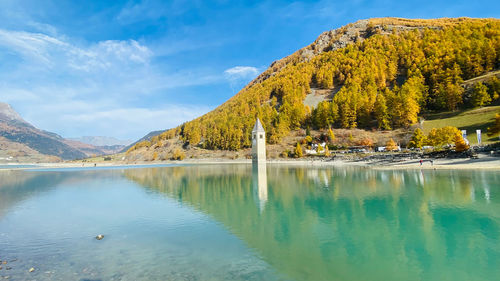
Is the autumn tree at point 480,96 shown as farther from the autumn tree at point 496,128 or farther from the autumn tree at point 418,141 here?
the autumn tree at point 496,128

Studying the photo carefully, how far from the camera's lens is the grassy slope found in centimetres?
4340

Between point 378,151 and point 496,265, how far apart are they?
50934 mm

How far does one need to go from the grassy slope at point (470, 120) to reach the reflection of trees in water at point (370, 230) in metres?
31.3

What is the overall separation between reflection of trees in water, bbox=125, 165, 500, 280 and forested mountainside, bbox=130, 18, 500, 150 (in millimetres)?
51028

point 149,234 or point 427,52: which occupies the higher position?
point 427,52

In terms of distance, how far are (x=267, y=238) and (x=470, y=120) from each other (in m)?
57.3

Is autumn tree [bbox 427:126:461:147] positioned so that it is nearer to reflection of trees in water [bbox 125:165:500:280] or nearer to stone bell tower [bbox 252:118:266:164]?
reflection of trees in water [bbox 125:165:500:280]

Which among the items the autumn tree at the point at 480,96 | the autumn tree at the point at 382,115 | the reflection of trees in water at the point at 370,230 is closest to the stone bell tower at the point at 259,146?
the autumn tree at the point at 382,115

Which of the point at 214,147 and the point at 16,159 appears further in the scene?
the point at 16,159

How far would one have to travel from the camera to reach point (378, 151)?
5391cm

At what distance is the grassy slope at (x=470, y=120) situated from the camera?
43403 millimetres

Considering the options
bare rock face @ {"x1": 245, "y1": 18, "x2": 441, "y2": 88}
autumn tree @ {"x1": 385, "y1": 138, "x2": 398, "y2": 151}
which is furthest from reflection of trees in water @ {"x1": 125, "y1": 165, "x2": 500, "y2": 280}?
bare rock face @ {"x1": 245, "y1": 18, "x2": 441, "y2": 88}

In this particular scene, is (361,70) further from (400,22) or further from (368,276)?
(368,276)

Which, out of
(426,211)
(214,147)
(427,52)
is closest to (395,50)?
(427,52)
